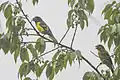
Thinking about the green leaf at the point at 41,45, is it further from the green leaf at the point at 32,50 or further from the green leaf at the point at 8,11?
the green leaf at the point at 8,11

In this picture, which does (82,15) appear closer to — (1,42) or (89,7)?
(89,7)

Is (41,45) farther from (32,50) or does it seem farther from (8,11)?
(8,11)

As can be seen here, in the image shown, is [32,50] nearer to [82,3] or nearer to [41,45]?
[41,45]

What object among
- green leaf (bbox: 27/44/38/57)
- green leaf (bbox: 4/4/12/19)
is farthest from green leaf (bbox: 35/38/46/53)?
green leaf (bbox: 4/4/12/19)

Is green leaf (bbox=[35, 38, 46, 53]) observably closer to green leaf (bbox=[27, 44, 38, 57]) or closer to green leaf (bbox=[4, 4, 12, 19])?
green leaf (bbox=[27, 44, 38, 57])

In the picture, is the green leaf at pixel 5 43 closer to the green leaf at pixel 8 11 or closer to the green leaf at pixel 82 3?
the green leaf at pixel 8 11

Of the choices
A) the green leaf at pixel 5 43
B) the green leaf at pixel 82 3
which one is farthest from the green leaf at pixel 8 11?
the green leaf at pixel 82 3

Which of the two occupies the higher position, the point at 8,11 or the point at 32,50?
the point at 8,11

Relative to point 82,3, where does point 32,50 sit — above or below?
below

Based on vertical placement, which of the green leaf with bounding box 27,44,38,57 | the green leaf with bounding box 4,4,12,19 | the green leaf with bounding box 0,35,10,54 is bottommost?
the green leaf with bounding box 27,44,38,57

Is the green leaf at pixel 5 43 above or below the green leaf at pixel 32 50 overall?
above

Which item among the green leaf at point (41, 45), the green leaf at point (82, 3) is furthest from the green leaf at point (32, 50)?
the green leaf at point (82, 3)

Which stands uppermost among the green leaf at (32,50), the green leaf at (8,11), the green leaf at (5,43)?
the green leaf at (8,11)

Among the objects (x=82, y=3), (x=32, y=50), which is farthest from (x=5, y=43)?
(x=82, y=3)
